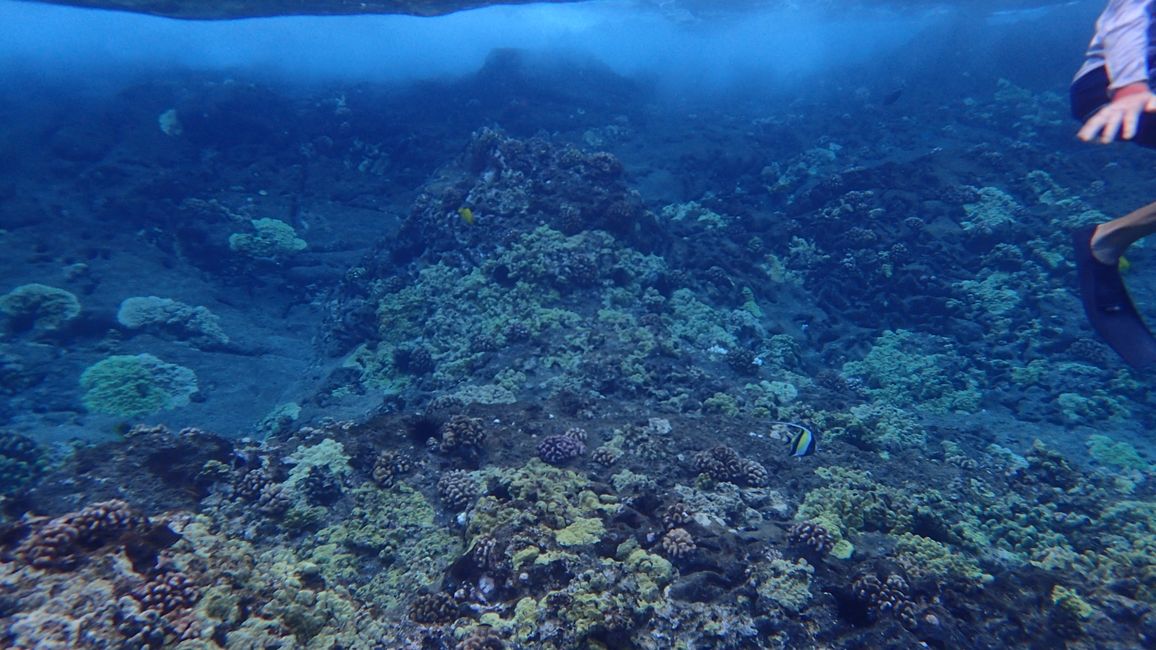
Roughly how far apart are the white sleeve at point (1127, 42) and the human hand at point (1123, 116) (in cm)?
10

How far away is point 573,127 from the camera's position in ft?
88.9

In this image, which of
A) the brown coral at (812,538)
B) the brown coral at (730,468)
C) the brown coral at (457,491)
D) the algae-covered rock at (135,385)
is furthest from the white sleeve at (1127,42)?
the algae-covered rock at (135,385)

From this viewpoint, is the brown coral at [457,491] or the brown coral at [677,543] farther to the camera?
the brown coral at [457,491]

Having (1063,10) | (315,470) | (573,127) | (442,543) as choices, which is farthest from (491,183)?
(1063,10)

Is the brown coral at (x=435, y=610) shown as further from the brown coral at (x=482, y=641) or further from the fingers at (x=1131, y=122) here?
the fingers at (x=1131, y=122)

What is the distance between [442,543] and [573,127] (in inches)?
980

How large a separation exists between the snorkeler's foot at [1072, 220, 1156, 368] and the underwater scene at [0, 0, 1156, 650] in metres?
0.05

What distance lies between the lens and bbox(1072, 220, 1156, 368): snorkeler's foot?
3.97 meters

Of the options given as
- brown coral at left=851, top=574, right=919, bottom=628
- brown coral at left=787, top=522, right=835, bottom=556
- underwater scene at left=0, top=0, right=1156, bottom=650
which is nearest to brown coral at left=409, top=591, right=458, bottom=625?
underwater scene at left=0, top=0, right=1156, bottom=650

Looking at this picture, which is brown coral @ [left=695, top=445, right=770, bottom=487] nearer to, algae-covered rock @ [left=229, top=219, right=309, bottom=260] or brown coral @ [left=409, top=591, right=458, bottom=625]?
brown coral @ [left=409, top=591, right=458, bottom=625]

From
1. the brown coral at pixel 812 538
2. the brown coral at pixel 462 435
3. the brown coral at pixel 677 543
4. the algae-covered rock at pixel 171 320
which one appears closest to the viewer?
the brown coral at pixel 677 543

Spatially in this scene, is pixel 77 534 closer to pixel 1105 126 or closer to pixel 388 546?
pixel 388 546

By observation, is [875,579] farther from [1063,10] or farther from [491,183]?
[1063,10]

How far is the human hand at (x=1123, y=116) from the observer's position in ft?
8.77
